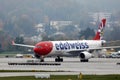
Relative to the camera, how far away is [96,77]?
46.2 m

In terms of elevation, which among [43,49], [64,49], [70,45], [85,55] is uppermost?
[70,45]

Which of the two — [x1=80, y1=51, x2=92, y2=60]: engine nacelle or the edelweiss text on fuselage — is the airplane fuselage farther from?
[x1=80, y1=51, x2=92, y2=60]: engine nacelle

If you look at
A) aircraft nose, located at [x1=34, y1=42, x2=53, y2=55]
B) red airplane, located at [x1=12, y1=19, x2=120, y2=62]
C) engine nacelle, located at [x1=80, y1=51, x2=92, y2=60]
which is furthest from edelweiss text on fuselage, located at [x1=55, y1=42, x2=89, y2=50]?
engine nacelle, located at [x1=80, y1=51, x2=92, y2=60]

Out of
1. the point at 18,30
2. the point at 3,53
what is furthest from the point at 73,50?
the point at 18,30

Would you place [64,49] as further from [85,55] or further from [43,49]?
[85,55]

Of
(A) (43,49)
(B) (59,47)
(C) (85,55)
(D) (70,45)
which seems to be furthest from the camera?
(D) (70,45)

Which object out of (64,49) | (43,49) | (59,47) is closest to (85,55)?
(64,49)

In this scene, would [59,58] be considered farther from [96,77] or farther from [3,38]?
[3,38]

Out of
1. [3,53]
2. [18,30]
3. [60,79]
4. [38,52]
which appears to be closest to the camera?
[60,79]

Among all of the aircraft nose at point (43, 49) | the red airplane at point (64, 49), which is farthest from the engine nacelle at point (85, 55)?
the aircraft nose at point (43, 49)

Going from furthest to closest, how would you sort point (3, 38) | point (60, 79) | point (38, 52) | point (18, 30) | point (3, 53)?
point (18, 30), point (3, 38), point (3, 53), point (38, 52), point (60, 79)

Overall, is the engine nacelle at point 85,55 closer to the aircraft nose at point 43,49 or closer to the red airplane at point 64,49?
the red airplane at point 64,49

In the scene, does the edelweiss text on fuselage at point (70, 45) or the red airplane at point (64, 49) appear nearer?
the red airplane at point (64, 49)

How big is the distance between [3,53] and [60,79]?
9709 centimetres
